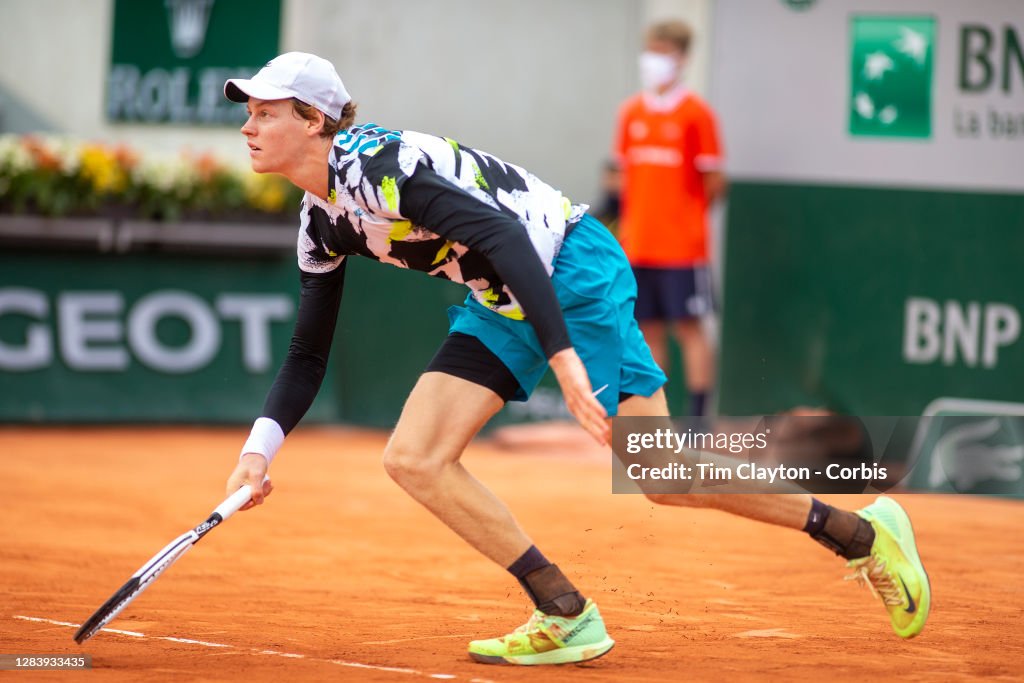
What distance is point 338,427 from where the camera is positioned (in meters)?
10.6

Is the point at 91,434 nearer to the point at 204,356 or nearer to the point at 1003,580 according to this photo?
the point at 204,356

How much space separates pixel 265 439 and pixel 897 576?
1.89 m

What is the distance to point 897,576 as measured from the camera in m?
4.49

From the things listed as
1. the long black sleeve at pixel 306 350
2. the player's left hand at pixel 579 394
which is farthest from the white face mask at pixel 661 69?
the player's left hand at pixel 579 394

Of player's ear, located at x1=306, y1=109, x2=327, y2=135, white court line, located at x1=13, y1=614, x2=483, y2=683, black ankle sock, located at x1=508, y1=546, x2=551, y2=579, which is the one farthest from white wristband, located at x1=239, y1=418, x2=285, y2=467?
player's ear, located at x1=306, y1=109, x2=327, y2=135

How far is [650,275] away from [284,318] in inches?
98.1

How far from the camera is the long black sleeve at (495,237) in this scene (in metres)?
3.83

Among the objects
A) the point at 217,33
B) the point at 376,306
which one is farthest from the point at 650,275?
the point at 217,33

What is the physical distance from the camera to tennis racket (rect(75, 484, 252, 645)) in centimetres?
413

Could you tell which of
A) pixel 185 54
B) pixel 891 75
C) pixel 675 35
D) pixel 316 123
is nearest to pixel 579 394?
pixel 316 123

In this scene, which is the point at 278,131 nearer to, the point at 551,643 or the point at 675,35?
the point at 551,643

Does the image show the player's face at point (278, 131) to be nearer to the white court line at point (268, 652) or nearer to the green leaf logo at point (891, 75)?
the white court line at point (268, 652)

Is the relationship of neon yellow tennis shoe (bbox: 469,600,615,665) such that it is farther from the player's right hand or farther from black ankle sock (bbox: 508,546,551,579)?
the player's right hand

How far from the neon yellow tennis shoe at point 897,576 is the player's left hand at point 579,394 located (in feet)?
3.87
